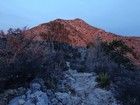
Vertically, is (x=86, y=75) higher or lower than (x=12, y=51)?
lower

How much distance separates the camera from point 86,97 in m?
11.4

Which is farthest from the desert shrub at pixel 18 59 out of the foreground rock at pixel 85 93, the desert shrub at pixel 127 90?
the desert shrub at pixel 127 90

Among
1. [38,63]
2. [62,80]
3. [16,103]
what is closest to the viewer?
[16,103]

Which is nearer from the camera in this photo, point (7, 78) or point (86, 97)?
point (7, 78)

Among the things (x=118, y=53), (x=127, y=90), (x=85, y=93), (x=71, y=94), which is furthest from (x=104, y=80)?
(x=118, y=53)

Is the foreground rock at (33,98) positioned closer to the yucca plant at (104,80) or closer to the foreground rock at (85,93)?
the foreground rock at (85,93)

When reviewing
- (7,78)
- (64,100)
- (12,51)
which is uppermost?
(12,51)

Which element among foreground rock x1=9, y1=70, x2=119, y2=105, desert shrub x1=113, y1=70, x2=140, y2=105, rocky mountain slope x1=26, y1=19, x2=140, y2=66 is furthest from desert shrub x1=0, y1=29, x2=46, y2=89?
rocky mountain slope x1=26, y1=19, x2=140, y2=66

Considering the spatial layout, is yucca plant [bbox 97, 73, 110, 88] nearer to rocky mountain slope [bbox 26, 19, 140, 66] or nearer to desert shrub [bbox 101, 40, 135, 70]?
desert shrub [bbox 101, 40, 135, 70]

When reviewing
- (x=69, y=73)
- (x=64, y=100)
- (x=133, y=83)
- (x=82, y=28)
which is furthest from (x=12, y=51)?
(x=82, y=28)

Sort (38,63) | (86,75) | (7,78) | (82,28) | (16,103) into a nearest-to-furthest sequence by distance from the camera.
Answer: (16,103) < (7,78) < (38,63) < (86,75) < (82,28)

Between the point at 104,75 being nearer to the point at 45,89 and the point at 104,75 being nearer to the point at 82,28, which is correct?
the point at 45,89

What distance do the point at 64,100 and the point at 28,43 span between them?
92.1 inches

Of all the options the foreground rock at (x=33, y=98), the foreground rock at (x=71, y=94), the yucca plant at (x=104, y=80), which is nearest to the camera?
the foreground rock at (x=33, y=98)
